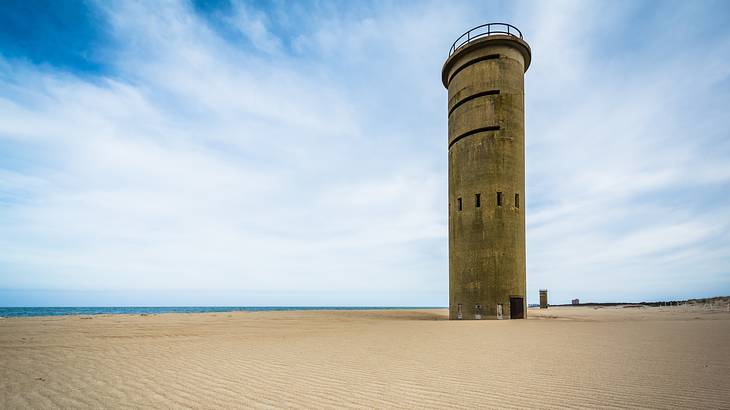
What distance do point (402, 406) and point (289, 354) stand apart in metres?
4.12

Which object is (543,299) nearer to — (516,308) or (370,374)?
(516,308)

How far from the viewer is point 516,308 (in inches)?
800

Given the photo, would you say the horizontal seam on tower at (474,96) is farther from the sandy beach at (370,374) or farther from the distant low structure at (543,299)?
the distant low structure at (543,299)

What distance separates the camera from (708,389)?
448 cm

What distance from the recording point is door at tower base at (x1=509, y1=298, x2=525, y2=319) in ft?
66.2

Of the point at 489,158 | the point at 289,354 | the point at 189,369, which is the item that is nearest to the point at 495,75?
the point at 489,158

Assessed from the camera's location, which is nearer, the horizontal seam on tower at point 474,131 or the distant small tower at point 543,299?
the horizontal seam on tower at point 474,131

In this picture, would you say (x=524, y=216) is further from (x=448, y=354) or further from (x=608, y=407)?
(x=608, y=407)

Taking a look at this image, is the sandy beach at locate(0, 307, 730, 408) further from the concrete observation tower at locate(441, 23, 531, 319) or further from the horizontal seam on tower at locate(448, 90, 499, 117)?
the horizontal seam on tower at locate(448, 90, 499, 117)

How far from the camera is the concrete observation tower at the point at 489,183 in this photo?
67.2ft

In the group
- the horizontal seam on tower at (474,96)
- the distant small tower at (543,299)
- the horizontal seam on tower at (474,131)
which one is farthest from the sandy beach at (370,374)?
the distant small tower at (543,299)

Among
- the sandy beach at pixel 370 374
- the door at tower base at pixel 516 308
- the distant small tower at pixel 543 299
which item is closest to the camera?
the sandy beach at pixel 370 374

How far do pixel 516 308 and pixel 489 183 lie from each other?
701 cm

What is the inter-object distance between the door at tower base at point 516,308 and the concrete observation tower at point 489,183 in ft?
0.05
